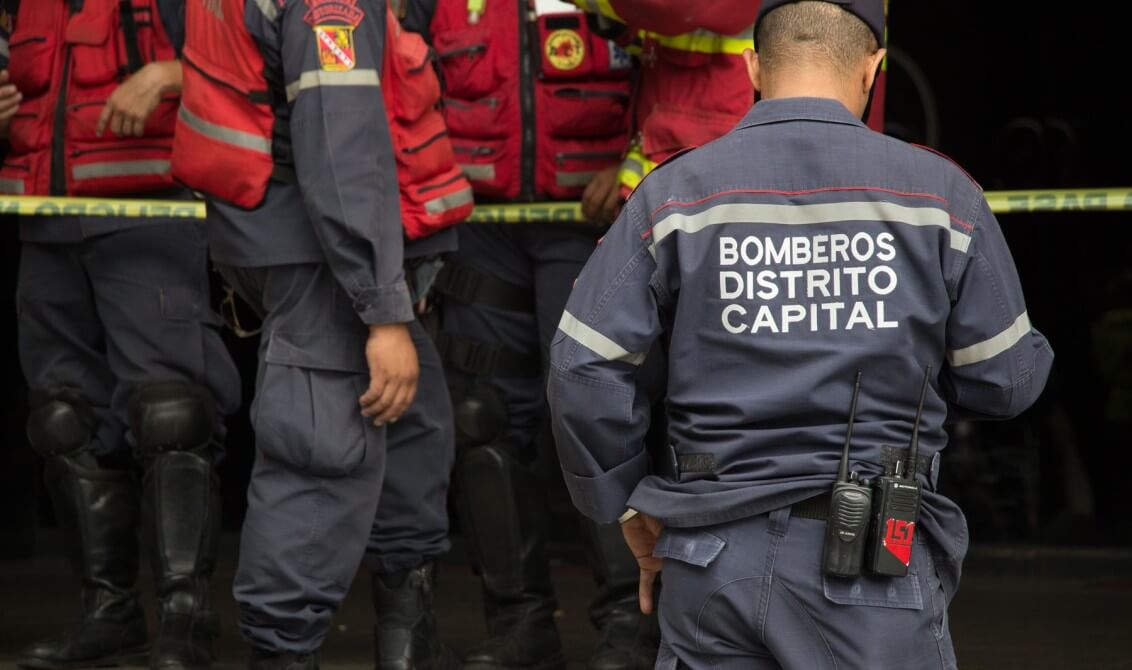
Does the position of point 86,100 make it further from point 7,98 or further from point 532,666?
point 532,666

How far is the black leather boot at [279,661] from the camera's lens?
381 centimetres

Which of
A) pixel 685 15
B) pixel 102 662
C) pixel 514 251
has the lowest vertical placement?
pixel 102 662

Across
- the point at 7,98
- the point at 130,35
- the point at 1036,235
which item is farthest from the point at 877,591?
the point at 1036,235

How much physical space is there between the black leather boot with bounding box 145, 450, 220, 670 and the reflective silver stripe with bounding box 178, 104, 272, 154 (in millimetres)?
964

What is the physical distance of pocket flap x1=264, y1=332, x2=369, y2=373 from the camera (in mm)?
3764

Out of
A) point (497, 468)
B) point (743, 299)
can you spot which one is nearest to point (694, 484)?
point (743, 299)

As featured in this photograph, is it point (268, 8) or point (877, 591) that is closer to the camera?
point (877, 591)

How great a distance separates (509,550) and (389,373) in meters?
0.87

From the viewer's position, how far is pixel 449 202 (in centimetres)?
401

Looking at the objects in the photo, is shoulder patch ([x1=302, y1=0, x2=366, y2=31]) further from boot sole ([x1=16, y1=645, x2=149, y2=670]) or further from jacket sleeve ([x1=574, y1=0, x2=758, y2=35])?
boot sole ([x1=16, y1=645, x2=149, y2=670])

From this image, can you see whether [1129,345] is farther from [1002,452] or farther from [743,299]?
[743,299]

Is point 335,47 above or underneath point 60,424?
above

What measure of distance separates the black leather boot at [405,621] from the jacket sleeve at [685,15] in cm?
143

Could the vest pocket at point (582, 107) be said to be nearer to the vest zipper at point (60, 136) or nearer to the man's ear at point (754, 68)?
the vest zipper at point (60, 136)
